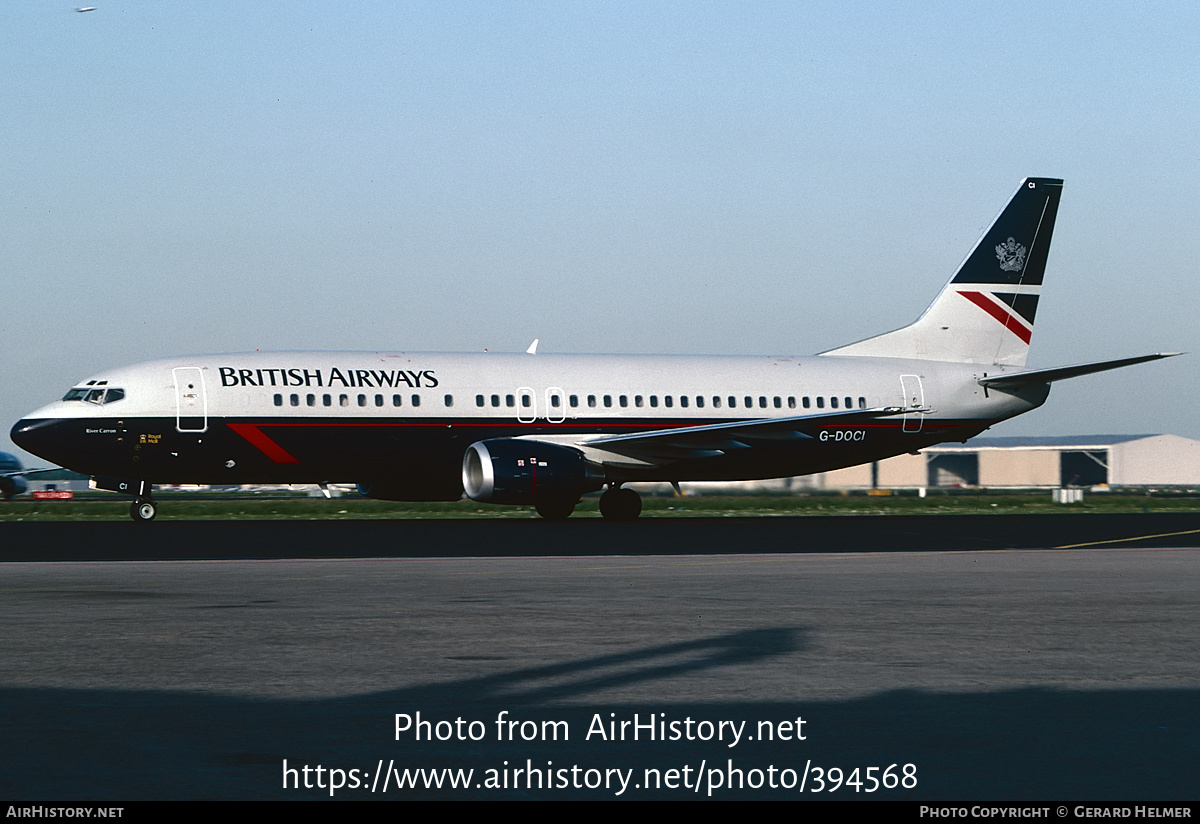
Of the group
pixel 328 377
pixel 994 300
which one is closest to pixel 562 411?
pixel 328 377

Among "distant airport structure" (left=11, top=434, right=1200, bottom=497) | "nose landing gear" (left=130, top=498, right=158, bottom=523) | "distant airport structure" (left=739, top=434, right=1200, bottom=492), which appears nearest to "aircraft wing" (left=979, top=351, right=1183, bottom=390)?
"nose landing gear" (left=130, top=498, right=158, bottom=523)

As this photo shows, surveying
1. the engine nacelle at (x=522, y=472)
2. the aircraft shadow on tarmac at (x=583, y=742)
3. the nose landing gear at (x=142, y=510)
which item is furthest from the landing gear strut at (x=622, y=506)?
the aircraft shadow on tarmac at (x=583, y=742)

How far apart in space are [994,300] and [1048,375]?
3611 mm

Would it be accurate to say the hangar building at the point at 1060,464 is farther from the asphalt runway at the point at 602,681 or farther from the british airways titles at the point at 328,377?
the asphalt runway at the point at 602,681

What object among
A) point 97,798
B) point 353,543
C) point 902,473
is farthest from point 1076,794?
point 902,473

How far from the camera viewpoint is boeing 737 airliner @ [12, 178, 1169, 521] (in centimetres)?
3212

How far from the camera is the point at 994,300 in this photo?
41.3 metres

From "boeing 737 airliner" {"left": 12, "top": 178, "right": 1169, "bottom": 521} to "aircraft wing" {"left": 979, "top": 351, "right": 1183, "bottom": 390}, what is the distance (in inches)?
2.2

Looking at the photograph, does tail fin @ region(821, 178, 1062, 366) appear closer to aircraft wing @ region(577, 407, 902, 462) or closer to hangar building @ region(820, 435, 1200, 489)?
aircraft wing @ region(577, 407, 902, 462)

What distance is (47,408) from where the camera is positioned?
32125mm

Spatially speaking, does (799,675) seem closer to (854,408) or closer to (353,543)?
(353,543)

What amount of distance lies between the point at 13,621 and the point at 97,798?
7.18 meters
